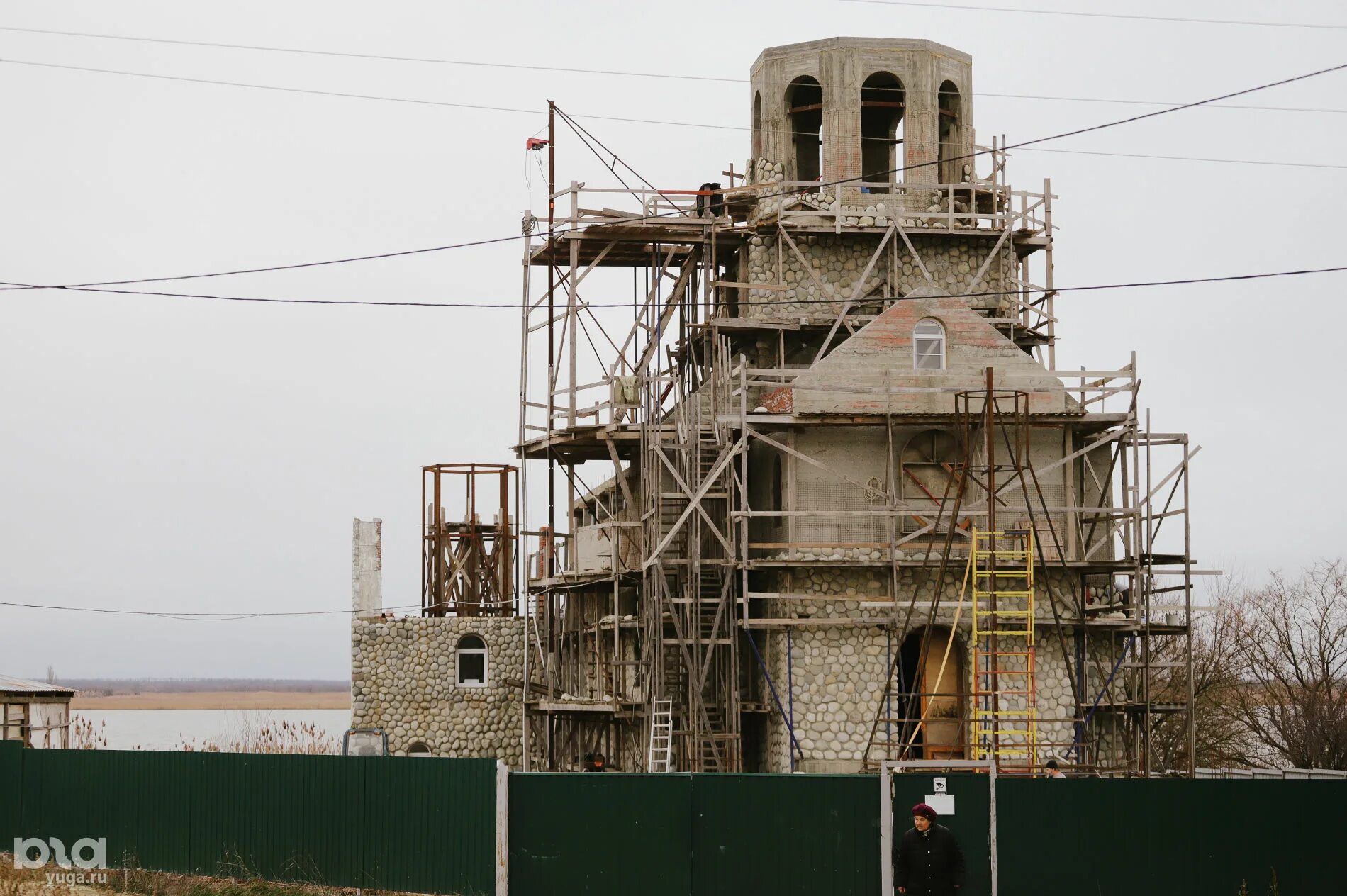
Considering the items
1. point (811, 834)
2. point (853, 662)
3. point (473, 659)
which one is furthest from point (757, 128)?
point (811, 834)

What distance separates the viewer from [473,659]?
41875 mm

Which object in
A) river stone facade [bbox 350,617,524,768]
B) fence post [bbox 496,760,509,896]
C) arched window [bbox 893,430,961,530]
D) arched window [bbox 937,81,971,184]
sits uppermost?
arched window [bbox 937,81,971,184]

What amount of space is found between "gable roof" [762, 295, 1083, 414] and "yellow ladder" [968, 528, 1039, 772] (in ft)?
9.22

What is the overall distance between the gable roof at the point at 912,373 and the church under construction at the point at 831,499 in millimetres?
60

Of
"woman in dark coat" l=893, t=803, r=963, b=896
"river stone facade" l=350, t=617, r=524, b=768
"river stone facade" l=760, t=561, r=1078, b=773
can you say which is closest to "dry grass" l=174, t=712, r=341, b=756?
"river stone facade" l=350, t=617, r=524, b=768

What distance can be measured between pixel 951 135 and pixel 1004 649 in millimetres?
12016

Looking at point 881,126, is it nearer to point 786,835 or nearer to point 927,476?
point 927,476

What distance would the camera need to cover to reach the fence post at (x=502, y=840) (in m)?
23.3

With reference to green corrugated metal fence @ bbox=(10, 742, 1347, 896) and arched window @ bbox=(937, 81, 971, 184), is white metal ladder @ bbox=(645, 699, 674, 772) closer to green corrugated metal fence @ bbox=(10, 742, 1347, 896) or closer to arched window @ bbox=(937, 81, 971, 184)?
green corrugated metal fence @ bbox=(10, 742, 1347, 896)

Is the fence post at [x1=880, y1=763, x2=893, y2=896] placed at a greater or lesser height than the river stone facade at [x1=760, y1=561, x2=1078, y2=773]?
lesser

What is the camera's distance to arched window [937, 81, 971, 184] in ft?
128

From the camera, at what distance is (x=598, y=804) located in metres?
23.3

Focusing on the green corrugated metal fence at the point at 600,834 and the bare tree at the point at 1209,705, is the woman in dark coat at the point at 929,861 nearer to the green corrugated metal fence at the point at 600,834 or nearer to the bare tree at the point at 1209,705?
the green corrugated metal fence at the point at 600,834

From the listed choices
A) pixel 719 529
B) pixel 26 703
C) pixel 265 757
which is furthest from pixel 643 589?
pixel 26 703
